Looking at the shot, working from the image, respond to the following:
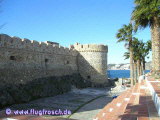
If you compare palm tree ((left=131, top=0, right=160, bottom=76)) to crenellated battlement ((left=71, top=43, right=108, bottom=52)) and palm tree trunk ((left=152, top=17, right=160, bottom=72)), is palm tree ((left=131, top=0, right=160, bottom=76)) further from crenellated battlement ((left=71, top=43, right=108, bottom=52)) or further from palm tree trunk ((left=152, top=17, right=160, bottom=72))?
crenellated battlement ((left=71, top=43, right=108, bottom=52))

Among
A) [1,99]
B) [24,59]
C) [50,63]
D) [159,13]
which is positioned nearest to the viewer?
[159,13]

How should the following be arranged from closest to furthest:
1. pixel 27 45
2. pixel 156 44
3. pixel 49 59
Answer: pixel 156 44
pixel 27 45
pixel 49 59

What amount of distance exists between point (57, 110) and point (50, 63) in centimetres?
1043

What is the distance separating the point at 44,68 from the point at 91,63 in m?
11.0

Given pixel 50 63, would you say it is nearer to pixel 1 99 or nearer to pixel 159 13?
pixel 1 99

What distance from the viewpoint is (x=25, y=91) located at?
64.6 ft

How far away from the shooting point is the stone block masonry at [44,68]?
1827cm

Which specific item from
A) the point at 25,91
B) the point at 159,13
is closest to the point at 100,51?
the point at 25,91

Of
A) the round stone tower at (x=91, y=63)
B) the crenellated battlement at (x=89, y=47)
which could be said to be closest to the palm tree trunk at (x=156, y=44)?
the crenellated battlement at (x=89, y=47)

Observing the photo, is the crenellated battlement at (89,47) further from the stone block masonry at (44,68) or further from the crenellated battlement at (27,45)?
the crenellated battlement at (27,45)

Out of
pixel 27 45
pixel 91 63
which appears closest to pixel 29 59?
pixel 27 45

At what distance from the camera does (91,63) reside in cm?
3359

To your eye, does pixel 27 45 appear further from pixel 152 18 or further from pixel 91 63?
pixel 91 63

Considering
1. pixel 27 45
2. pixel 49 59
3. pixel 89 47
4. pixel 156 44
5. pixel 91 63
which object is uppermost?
pixel 89 47
